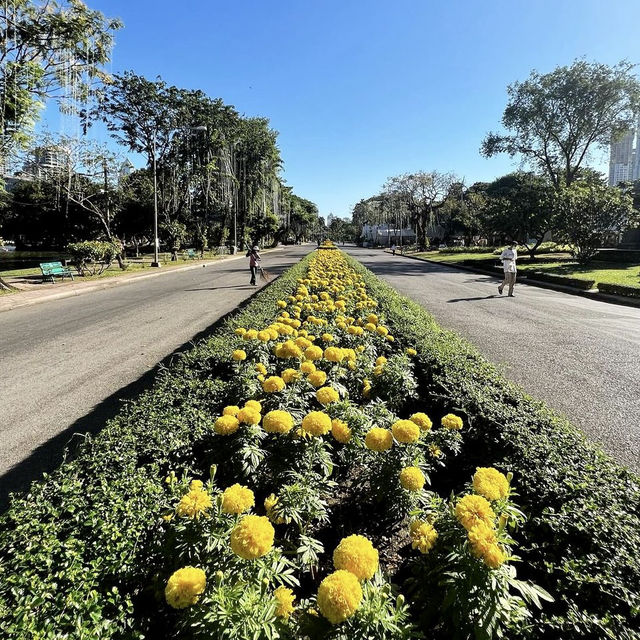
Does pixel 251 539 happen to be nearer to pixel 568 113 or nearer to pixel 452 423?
pixel 452 423

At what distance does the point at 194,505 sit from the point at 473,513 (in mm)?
1048

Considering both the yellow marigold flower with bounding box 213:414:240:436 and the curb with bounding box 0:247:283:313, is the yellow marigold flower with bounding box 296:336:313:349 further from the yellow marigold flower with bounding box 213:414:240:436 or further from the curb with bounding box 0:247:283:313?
the curb with bounding box 0:247:283:313

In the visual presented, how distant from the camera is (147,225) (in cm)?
3803

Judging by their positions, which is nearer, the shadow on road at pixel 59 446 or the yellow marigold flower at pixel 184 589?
the yellow marigold flower at pixel 184 589

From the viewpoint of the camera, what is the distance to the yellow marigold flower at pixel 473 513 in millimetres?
1400

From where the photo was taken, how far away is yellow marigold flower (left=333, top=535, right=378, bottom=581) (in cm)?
122

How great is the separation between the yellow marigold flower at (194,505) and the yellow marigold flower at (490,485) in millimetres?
1061

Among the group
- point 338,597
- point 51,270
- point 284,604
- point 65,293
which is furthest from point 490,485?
point 51,270

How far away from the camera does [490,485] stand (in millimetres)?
1542

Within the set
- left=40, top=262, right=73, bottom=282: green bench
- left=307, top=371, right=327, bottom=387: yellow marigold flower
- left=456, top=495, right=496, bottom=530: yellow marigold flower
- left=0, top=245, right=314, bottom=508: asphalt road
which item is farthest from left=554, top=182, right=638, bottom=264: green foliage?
left=40, top=262, right=73, bottom=282: green bench

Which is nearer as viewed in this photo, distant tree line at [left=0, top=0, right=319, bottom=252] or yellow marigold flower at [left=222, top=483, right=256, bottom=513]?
yellow marigold flower at [left=222, top=483, right=256, bottom=513]

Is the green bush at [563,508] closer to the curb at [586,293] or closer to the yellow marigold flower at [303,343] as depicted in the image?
the yellow marigold flower at [303,343]

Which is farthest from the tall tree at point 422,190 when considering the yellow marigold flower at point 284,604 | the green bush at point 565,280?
the yellow marigold flower at point 284,604

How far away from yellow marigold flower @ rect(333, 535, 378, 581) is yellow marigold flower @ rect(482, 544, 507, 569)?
0.37 m
